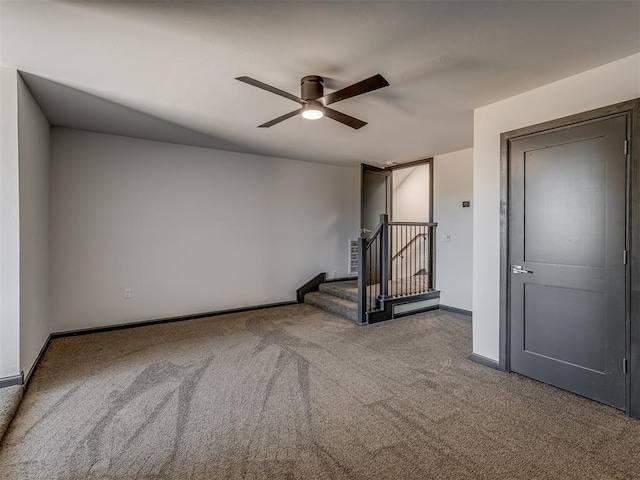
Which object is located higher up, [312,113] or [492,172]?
[312,113]

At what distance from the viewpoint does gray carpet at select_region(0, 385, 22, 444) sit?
2.06m

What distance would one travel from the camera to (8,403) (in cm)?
224

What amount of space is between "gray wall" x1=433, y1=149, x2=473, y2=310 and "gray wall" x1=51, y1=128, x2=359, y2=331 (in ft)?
5.80

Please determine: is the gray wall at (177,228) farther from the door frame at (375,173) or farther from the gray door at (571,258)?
the gray door at (571,258)

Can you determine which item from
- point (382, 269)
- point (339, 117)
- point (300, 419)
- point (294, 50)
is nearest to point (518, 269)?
point (382, 269)

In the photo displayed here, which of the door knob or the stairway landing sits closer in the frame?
the door knob

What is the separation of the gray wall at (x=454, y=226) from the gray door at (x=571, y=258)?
2085 millimetres

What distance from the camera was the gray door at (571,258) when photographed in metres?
2.34

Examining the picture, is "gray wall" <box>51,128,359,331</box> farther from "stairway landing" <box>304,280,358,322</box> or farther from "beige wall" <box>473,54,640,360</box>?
"beige wall" <box>473,54,640,360</box>

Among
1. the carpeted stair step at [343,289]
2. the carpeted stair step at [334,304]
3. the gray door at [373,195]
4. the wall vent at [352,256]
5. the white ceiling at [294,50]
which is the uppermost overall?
the white ceiling at [294,50]

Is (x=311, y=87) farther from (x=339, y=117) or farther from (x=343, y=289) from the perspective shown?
(x=343, y=289)

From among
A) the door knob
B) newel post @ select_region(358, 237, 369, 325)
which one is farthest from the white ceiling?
newel post @ select_region(358, 237, 369, 325)

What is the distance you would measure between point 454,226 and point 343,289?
202 cm

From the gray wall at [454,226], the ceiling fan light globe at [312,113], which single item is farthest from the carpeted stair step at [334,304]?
the ceiling fan light globe at [312,113]
